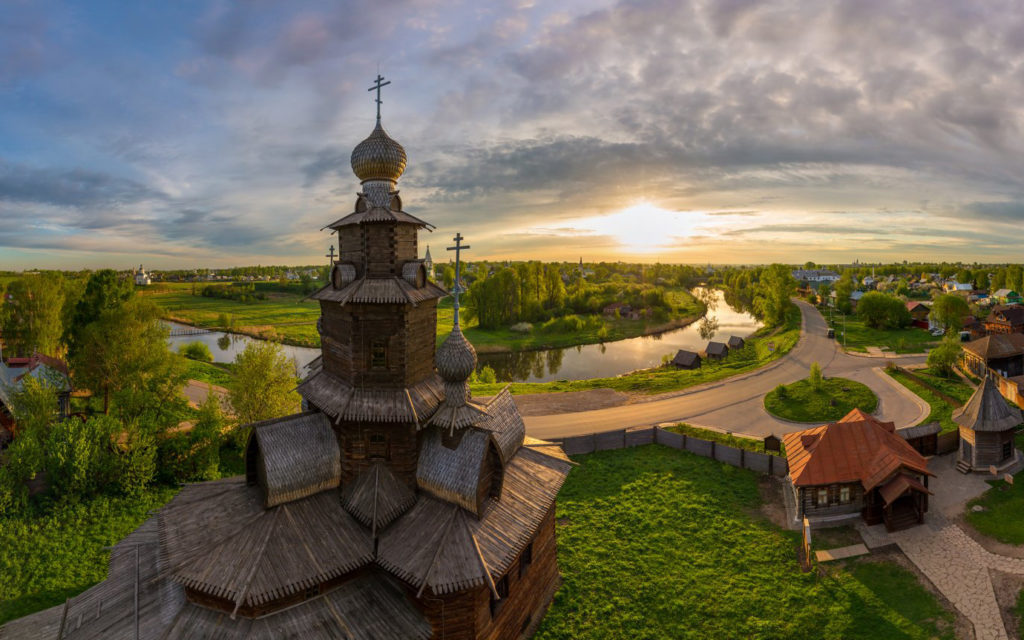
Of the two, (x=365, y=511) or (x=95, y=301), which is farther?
(x=95, y=301)

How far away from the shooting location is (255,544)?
9.80 meters

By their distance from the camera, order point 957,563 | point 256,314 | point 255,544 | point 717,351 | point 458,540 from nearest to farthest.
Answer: point 255,544
point 458,540
point 957,563
point 717,351
point 256,314

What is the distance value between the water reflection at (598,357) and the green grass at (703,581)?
2859cm

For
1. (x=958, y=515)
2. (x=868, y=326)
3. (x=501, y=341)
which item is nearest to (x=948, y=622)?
(x=958, y=515)

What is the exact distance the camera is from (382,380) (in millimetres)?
11477

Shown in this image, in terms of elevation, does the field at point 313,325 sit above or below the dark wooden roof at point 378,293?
below

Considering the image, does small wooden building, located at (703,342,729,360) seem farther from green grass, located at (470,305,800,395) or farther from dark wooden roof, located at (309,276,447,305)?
dark wooden roof, located at (309,276,447,305)

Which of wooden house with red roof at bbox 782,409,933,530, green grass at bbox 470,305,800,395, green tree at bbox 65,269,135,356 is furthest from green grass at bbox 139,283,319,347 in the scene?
wooden house with red roof at bbox 782,409,933,530

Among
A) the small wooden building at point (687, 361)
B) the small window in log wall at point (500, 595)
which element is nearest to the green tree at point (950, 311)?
the small wooden building at point (687, 361)

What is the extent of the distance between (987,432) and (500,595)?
2196 centimetres

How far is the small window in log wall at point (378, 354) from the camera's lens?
37.6 ft

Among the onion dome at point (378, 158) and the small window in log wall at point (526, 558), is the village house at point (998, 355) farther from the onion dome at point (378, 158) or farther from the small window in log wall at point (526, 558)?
the onion dome at point (378, 158)

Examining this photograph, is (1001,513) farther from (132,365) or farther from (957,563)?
(132,365)

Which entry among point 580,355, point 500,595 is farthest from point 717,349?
point 500,595
